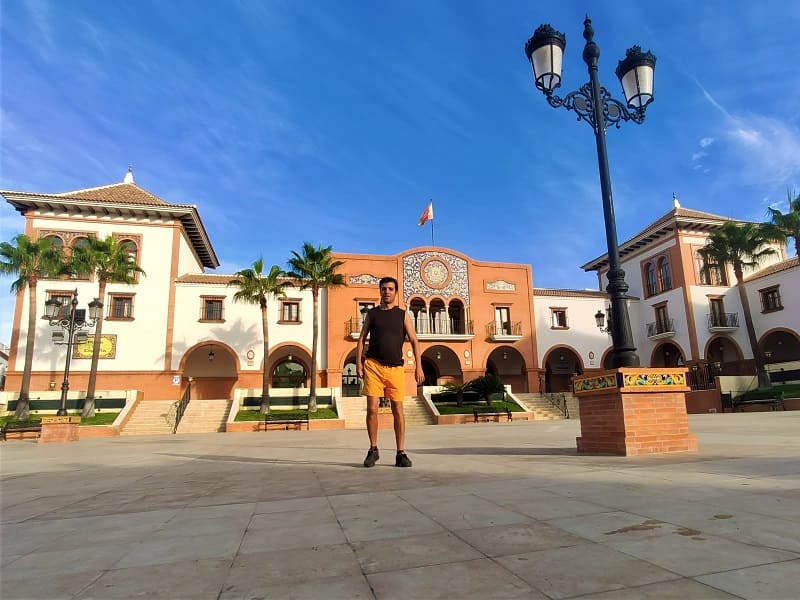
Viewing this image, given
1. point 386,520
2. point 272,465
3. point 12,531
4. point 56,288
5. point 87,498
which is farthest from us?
point 56,288

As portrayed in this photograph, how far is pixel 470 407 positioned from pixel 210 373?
15.2m

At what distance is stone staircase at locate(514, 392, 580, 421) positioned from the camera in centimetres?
2555

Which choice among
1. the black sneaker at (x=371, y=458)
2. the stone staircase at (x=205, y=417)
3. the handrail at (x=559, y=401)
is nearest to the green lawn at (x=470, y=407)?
the handrail at (x=559, y=401)

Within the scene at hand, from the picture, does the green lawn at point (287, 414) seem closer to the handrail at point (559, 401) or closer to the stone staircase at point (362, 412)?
the stone staircase at point (362, 412)

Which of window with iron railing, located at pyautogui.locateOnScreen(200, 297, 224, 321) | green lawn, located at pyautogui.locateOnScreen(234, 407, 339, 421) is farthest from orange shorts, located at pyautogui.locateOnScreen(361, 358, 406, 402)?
window with iron railing, located at pyautogui.locateOnScreen(200, 297, 224, 321)

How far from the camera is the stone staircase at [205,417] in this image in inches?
858

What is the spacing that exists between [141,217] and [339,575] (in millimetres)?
30304

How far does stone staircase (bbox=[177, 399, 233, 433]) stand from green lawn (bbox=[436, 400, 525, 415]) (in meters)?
10.2

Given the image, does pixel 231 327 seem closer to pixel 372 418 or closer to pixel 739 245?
pixel 372 418

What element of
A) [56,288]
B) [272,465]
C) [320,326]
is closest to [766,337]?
[320,326]

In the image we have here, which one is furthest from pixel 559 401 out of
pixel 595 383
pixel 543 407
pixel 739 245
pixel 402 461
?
pixel 402 461

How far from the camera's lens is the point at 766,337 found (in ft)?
103

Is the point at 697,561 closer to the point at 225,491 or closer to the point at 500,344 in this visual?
the point at 225,491

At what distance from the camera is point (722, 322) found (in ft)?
104
